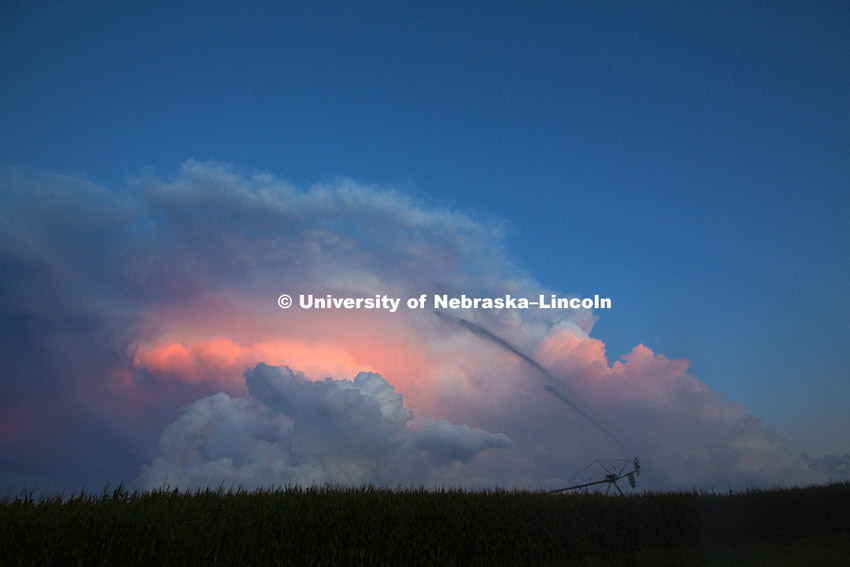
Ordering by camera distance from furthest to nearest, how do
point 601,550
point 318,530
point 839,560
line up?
point 601,550 < point 839,560 < point 318,530

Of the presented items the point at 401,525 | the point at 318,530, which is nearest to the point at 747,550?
the point at 401,525

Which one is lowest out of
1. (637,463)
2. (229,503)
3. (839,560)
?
(839,560)

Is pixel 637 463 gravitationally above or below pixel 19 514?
above

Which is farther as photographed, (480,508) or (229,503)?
(480,508)

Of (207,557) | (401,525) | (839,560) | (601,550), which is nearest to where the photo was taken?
(207,557)

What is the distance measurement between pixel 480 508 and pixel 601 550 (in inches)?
232

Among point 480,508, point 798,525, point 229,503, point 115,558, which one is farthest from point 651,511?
point 115,558

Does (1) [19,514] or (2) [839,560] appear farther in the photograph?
(2) [839,560]

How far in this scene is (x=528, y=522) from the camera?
19.2m

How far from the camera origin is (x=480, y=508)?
18750 millimetres

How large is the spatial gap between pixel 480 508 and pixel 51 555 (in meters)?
13.1

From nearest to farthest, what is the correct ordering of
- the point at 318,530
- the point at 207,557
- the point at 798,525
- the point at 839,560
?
1. the point at 207,557
2. the point at 318,530
3. the point at 839,560
4. the point at 798,525

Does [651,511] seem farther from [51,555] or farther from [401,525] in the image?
[51,555]

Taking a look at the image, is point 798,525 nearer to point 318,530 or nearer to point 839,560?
point 839,560
